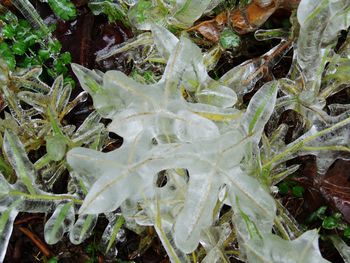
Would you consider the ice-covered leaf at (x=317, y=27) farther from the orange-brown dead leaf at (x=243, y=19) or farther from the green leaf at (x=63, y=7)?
the green leaf at (x=63, y=7)

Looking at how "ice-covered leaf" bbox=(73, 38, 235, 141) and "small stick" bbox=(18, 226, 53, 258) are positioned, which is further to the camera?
"small stick" bbox=(18, 226, 53, 258)

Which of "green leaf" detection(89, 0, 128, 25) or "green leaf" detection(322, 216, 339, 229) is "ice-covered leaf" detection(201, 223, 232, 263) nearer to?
"green leaf" detection(322, 216, 339, 229)

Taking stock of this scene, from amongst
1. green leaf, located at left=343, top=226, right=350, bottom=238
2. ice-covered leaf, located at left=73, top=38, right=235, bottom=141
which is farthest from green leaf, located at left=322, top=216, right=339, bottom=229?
ice-covered leaf, located at left=73, top=38, right=235, bottom=141

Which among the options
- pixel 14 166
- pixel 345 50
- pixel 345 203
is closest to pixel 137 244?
pixel 14 166

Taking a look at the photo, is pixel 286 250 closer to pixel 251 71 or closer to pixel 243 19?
pixel 251 71

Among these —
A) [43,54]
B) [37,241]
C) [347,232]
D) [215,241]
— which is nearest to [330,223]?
[347,232]

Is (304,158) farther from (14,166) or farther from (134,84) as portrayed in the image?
(14,166)

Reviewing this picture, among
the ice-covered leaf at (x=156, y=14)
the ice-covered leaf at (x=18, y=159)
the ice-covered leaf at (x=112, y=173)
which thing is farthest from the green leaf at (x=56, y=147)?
the ice-covered leaf at (x=156, y=14)

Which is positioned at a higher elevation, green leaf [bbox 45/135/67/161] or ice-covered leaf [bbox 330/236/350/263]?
green leaf [bbox 45/135/67/161]
